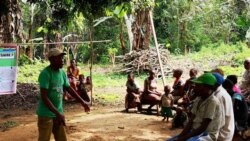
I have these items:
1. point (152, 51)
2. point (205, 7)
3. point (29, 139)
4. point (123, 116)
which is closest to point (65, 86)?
point (29, 139)

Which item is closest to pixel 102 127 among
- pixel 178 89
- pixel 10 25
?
pixel 178 89

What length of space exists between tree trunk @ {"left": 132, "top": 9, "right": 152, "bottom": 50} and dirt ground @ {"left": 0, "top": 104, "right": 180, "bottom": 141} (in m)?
8.27

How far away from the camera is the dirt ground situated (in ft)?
23.4

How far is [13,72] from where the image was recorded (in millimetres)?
8289

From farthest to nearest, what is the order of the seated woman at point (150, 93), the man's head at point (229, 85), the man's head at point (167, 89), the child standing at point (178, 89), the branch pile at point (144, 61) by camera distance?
1. the branch pile at point (144, 61)
2. the seated woman at point (150, 93)
3. the child standing at point (178, 89)
4. the man's head at point (167, 89)
5. the man's head at point (229, 85)

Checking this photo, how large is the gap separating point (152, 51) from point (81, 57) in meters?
11.1

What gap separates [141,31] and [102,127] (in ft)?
34.3

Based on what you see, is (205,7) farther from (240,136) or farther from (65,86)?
(65,86)

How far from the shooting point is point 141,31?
17922 millimetres

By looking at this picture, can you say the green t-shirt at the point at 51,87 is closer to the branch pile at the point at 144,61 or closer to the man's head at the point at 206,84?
the man's head at the point at 206,84

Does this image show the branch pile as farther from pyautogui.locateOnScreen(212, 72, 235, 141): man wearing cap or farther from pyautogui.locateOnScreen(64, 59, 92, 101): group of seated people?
pyautogui.locateOnScreen(212, 72, 235, 141): man wearing cap

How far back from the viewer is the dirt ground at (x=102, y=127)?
7145 millimetres

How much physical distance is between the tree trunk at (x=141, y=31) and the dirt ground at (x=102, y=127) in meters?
8.27

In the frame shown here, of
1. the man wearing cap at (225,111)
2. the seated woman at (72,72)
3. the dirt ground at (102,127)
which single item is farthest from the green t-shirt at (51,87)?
the seated woman at (72,72)
